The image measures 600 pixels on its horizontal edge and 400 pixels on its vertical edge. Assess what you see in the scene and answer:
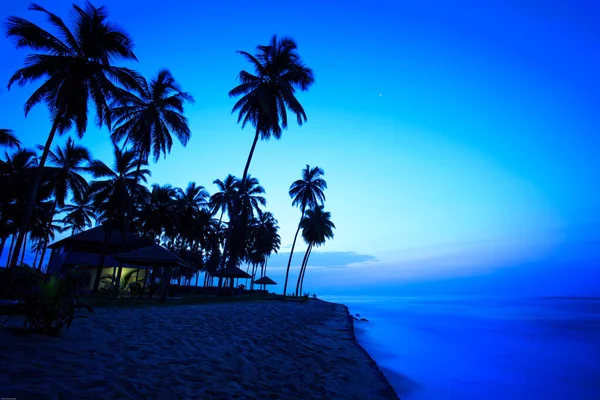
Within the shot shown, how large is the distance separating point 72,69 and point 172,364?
16.0 m

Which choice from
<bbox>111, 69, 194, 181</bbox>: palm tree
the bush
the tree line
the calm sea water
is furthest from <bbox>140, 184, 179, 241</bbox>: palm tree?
the bush

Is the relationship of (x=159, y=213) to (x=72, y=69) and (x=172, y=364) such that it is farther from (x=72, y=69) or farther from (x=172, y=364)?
(x=172, y=364)

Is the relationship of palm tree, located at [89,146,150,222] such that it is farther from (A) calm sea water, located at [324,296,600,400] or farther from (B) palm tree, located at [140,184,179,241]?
(A) calm sea water, located at [324,296,600,400]

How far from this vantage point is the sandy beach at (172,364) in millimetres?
3975

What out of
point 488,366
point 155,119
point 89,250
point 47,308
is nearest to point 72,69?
point 155,119

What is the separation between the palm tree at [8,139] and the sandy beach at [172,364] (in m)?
16.6

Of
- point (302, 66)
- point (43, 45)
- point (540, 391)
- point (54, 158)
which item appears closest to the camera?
point (540, 391)

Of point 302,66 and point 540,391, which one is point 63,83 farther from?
point 540,391

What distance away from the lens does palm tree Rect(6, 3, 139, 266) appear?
45.4 ft

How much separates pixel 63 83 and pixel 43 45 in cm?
195

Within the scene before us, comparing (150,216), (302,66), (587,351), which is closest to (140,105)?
(302,66)

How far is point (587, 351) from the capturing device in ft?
59.1

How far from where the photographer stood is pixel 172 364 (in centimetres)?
542

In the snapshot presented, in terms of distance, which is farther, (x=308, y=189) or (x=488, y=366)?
(x=308, y=189)
